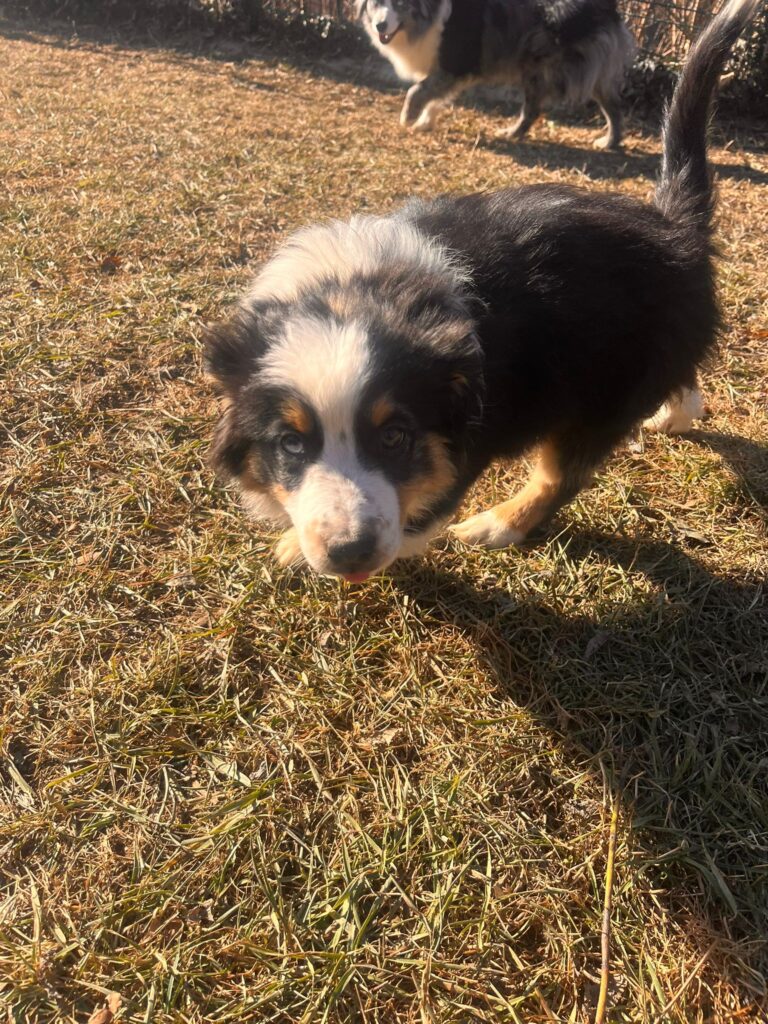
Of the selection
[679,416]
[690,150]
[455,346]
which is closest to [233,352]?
[455,346]

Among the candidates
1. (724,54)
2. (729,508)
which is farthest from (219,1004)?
(724,54)

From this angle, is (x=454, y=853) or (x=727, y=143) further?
(x=727, y=143)

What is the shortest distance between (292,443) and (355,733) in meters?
1.01

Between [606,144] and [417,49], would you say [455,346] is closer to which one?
[606,144]

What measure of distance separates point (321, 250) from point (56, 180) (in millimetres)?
4316

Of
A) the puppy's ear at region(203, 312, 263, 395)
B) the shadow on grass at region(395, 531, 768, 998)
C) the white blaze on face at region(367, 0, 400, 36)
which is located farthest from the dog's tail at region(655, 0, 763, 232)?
the white blaze on face at region(367, 0, 400, 36)

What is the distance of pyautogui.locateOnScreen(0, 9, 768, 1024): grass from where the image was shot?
170 cm

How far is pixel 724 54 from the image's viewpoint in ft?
7.25

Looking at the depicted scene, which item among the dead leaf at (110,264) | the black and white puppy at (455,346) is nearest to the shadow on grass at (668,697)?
the black and white puppy at (455,346)

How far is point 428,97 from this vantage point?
701 cm

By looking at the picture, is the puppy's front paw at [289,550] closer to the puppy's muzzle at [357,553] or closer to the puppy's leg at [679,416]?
the puppy's muzzle at [357,553]

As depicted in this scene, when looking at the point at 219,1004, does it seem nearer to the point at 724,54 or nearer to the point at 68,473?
the point at 68,473

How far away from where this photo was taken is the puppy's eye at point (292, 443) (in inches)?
76.4

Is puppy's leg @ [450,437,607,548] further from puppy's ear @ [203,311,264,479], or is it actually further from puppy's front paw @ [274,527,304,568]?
puppy's ear @ [203,311,264,479]
